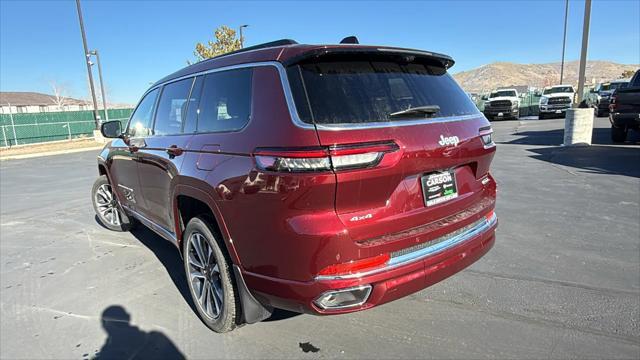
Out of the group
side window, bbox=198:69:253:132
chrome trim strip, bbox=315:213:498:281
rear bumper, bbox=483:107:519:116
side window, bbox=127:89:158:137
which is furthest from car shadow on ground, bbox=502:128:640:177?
rear bumper, bbox=483:107:519:116

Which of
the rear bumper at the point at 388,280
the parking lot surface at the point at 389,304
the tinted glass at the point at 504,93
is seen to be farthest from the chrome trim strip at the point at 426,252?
the tinted glass at the point at 504,93

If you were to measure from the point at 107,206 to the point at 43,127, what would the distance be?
92.7 ft

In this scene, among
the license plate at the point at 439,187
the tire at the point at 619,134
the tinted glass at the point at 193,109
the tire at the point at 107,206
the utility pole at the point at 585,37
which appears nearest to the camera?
the license plate at the point at 439,187

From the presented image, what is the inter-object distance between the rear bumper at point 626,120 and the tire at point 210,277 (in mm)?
11879

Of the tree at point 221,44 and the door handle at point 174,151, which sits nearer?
the door handle at point 174,151

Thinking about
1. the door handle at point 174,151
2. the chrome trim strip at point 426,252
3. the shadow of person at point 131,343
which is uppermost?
the door handle at point 174,151

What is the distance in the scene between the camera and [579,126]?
11.4 meters

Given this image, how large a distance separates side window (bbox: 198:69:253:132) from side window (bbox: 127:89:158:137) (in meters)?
1.26

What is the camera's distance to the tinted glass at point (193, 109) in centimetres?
314

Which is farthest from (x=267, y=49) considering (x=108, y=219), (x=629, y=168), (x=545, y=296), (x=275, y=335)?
(x=629, y=168)

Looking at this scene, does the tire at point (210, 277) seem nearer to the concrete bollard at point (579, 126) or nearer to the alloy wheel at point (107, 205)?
the alloy wheel at point (107, 205)

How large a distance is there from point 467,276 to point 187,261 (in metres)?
2.46

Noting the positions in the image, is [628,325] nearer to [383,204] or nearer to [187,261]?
[383,204]

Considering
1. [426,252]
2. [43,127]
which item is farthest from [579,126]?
[43,127]
